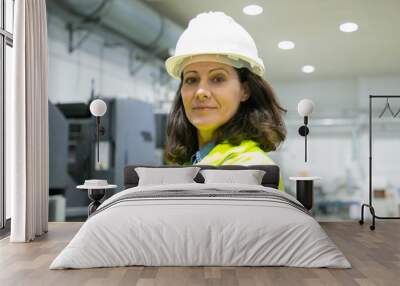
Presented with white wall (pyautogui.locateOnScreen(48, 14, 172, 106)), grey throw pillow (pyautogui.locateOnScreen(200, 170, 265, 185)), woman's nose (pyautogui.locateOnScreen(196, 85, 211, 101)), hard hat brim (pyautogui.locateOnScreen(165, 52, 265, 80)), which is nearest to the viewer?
grey throw pillow (pyautogui.locateOnScreen(200, 170, 265, 185))

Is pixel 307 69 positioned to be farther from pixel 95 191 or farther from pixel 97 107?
pixel 95 191

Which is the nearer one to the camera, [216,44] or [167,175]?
[167,175]

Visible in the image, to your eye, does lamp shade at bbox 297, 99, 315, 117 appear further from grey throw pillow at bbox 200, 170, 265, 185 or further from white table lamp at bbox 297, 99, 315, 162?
grey throw pillow at bbox 200, 170, 265, 185

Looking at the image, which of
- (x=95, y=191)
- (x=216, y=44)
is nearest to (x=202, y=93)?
(x=216, y=44)

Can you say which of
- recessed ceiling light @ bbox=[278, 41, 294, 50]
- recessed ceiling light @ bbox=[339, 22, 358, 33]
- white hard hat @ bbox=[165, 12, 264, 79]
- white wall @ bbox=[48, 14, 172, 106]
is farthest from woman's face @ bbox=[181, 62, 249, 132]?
recessed ceiling light @ bbox=[339, 22, 358, 33]

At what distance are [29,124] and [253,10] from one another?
8.11 feet

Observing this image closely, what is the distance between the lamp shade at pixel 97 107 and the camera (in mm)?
5234

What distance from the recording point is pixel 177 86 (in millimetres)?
5137

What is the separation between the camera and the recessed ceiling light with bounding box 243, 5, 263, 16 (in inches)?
206

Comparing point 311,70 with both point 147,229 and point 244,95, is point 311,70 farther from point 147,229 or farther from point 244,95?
point 147,229

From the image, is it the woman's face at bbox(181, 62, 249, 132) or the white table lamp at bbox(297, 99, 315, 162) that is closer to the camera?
the woman's face at bbox(181, 62, 249, 132)

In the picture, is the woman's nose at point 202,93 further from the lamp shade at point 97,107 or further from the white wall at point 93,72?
the lamp shade at point 97,107

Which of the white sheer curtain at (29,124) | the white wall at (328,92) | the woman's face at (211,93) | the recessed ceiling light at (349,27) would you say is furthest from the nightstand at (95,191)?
the recessed ceiling light at (349,27)

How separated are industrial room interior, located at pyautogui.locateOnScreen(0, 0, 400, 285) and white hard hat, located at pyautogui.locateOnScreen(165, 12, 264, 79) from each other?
10 cm
